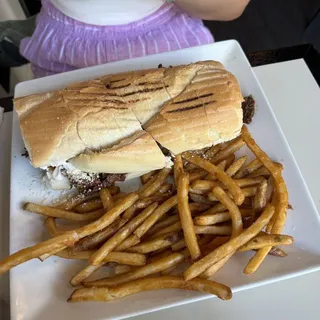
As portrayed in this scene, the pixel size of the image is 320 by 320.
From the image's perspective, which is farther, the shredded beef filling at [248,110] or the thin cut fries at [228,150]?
the shredded beef filling at [248,110]

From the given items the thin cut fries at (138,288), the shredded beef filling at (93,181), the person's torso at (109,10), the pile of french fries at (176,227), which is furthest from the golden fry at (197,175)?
the person's torso at (109,10)

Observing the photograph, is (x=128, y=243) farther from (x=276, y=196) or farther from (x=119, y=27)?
(x=119, y=27)

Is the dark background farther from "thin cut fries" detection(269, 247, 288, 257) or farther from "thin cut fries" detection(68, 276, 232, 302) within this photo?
"thin cut fries" detection(68, 276, 232, 302)

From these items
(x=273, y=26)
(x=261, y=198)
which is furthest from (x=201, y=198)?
(x=273, y=26)

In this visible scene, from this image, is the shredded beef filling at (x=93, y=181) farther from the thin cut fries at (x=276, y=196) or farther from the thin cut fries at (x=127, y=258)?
the thin cut fries at (x=276, y=196)

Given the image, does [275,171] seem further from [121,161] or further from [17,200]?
[17,200]

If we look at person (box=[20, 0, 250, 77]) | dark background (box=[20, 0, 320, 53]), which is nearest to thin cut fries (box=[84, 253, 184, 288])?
person (box=[20, 0, 250, 77])

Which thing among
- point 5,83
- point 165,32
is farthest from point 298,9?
point 5,83
